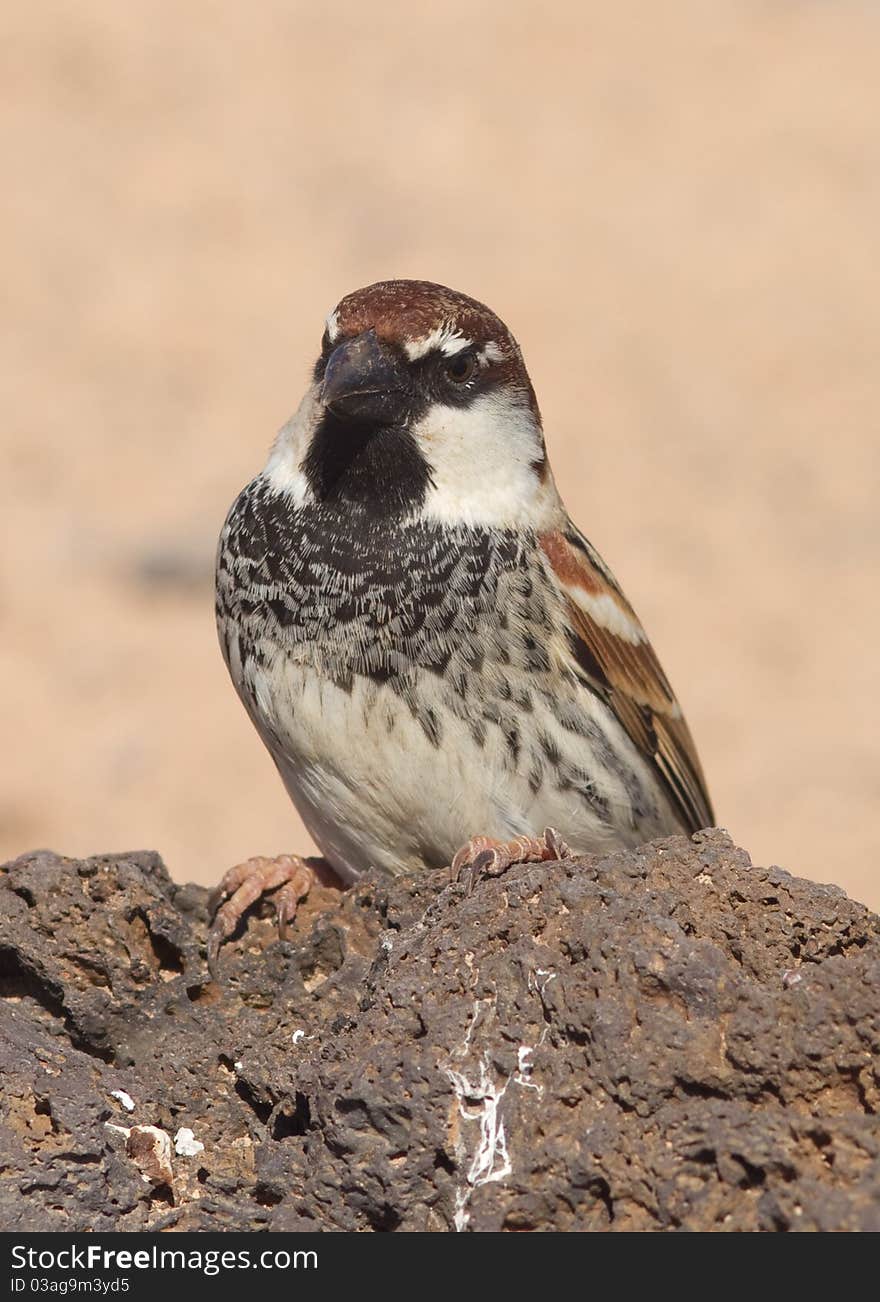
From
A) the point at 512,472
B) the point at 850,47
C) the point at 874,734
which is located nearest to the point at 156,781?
the point at 874,734

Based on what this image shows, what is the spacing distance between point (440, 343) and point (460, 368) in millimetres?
104

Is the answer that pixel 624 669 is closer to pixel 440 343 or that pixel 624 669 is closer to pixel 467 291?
pixel 440 343

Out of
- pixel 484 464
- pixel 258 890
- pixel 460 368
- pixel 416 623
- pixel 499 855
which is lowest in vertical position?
pixel 499 855

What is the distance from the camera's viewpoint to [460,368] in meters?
4.43

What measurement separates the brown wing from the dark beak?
0.54m

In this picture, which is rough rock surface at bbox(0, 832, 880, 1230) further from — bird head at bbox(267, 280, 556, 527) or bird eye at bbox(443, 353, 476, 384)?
bird eye at bbox(443, 353, 476, 384)

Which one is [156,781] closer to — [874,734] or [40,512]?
[40,512]

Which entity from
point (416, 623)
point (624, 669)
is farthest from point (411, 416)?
point (624, 669)

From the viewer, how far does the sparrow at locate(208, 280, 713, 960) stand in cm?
417

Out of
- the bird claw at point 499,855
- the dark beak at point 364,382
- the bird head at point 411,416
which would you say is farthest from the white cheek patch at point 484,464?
the bird claw at point 499,855

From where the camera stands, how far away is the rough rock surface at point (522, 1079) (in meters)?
2.83
